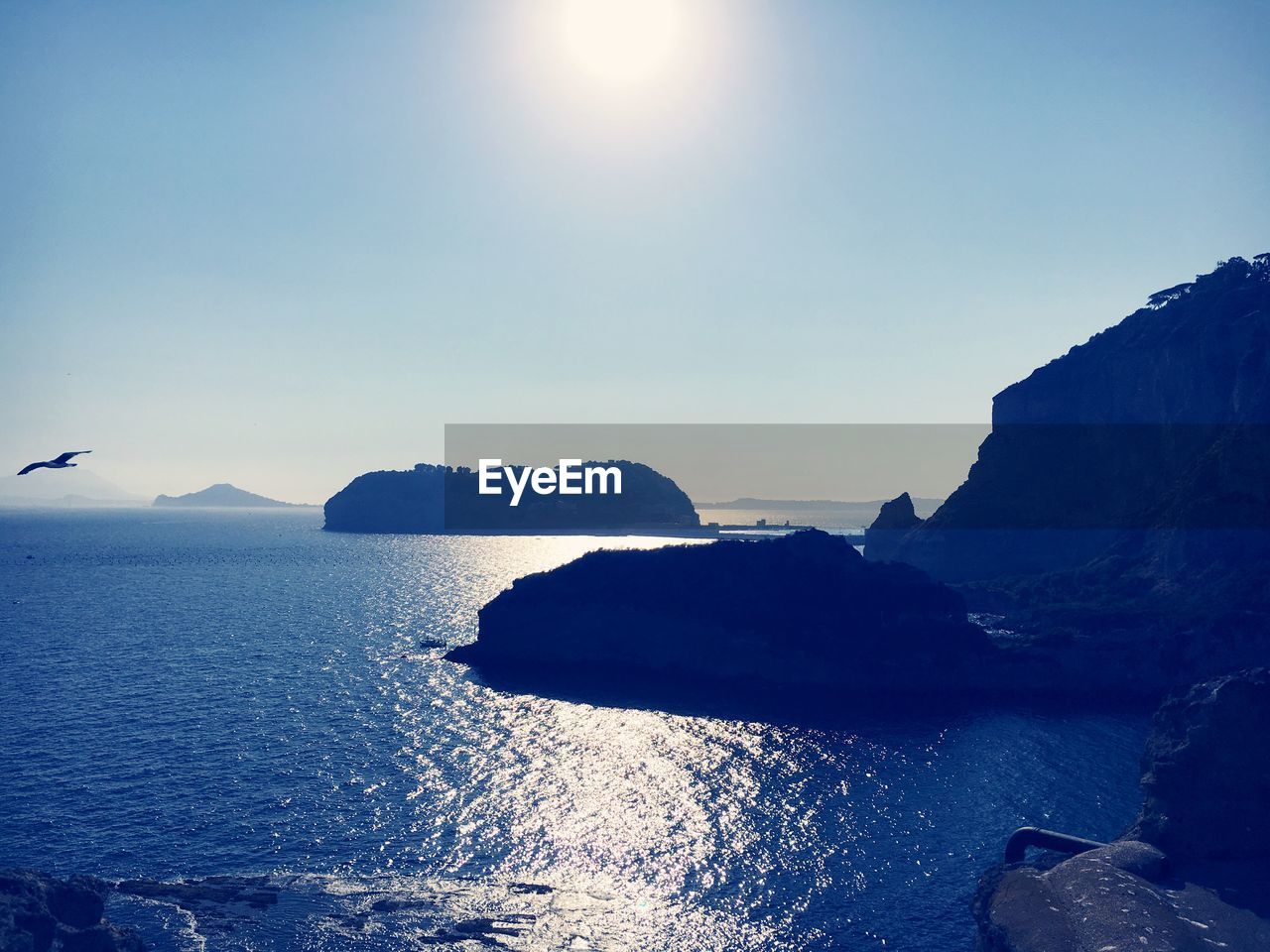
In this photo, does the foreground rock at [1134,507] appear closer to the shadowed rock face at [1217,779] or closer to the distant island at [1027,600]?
the distant island at [1027,600]

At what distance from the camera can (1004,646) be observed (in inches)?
3625

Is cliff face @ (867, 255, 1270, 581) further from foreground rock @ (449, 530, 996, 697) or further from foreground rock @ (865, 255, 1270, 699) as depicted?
foreground rock @ (449, 530, 996, 697)

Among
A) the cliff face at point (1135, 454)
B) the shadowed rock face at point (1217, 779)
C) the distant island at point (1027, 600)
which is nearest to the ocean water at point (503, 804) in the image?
the shadowed rock face at point (1217, 779)

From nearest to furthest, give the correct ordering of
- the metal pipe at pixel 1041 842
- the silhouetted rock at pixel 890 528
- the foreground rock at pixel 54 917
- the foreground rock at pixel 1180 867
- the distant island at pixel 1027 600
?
the foreground rock at pixel 54 917, the foreground rock at pixel 1180 867, the metal pipe at pixel 1041 842, the distant island at pixel 1027 600, the silhouetted rock at pixel 890 528

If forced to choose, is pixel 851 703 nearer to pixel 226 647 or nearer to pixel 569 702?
pixel 569 702

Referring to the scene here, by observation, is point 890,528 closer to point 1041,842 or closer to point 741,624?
point 741,624

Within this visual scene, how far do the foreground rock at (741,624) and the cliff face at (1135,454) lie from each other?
41129mm

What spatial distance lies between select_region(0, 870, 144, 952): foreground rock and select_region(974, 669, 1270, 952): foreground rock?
3607cm

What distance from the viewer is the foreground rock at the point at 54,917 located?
27.7m

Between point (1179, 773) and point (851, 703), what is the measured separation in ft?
137

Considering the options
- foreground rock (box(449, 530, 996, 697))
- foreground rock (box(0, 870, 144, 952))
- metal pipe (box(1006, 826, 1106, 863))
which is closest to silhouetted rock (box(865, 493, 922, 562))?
foreground rock (box(449, 530, 996, 697))

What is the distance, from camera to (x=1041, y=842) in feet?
144

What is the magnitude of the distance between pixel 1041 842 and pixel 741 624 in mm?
46787

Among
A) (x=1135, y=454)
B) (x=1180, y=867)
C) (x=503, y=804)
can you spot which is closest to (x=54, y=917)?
(x=503, y=804)
